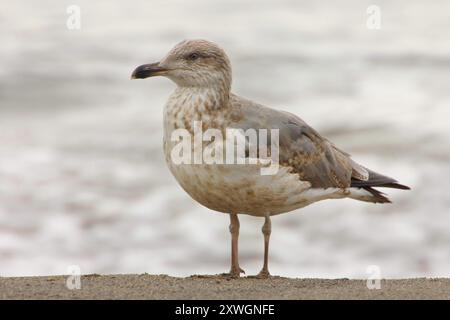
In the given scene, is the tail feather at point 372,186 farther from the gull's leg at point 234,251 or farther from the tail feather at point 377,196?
the gull's leg at point 234,251

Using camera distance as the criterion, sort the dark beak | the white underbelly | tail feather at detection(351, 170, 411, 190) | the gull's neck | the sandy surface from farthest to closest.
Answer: tail feather at detection(351, 170, 411, 190), the dark beak, the gull's neck, the white underbelly, the sandy surface

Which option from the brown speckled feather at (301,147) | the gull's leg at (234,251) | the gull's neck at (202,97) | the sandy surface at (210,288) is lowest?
the sandy surface at (210,288)

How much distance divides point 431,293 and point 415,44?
12638 mm

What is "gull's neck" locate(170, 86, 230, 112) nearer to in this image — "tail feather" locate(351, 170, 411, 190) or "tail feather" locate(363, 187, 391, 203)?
"tail feather" locate(351, 170, 411, 190)

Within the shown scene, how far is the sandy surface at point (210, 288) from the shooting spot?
641cm

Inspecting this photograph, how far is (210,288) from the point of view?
6.83 meters

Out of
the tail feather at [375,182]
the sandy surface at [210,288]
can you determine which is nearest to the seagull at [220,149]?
the tail feather at [375,182]

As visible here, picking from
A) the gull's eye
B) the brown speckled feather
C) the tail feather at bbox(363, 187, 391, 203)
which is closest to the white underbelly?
the brown speckled feather

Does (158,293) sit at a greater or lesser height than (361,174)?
lesser

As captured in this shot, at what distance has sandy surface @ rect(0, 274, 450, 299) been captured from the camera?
6414mm

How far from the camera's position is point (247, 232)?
37.1ft
